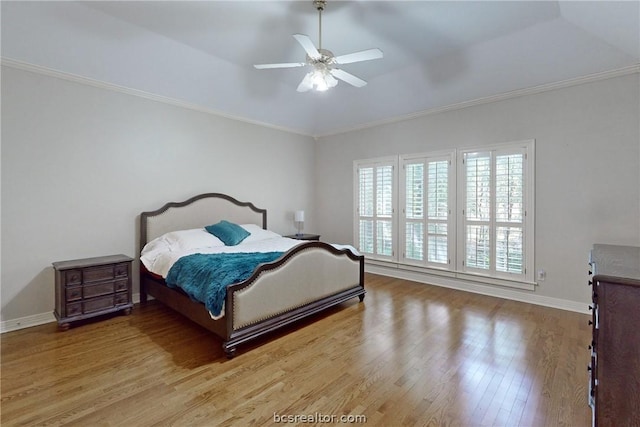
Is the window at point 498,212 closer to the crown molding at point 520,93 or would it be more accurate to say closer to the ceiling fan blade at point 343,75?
the crown molding at point 520,93

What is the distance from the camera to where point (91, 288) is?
3.17 m

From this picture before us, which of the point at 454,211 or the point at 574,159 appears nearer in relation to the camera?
the point at 574,159

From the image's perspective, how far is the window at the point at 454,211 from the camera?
3.92 meters

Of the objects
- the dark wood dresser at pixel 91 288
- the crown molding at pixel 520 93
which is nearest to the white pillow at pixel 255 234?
the dark wood dresser at pixel 91 288

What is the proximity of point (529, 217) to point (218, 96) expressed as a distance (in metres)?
4.68

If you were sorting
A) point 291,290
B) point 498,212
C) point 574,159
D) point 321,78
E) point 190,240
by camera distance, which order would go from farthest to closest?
1. point 498,212
2. point 190,240
3. point 574,159
4. point 291,290
5. point 321,78

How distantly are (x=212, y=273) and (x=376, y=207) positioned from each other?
3459 millimetres

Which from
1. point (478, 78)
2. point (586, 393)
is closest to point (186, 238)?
point (586, 393)

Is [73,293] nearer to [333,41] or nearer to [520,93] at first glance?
[333,41]

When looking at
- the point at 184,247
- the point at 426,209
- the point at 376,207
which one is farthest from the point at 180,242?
the point at 426,209

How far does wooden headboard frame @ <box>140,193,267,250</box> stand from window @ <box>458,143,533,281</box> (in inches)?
134

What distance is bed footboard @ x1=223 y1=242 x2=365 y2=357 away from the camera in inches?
102

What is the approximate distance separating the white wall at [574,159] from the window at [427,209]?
451 millimetres

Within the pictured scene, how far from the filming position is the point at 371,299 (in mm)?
4031
